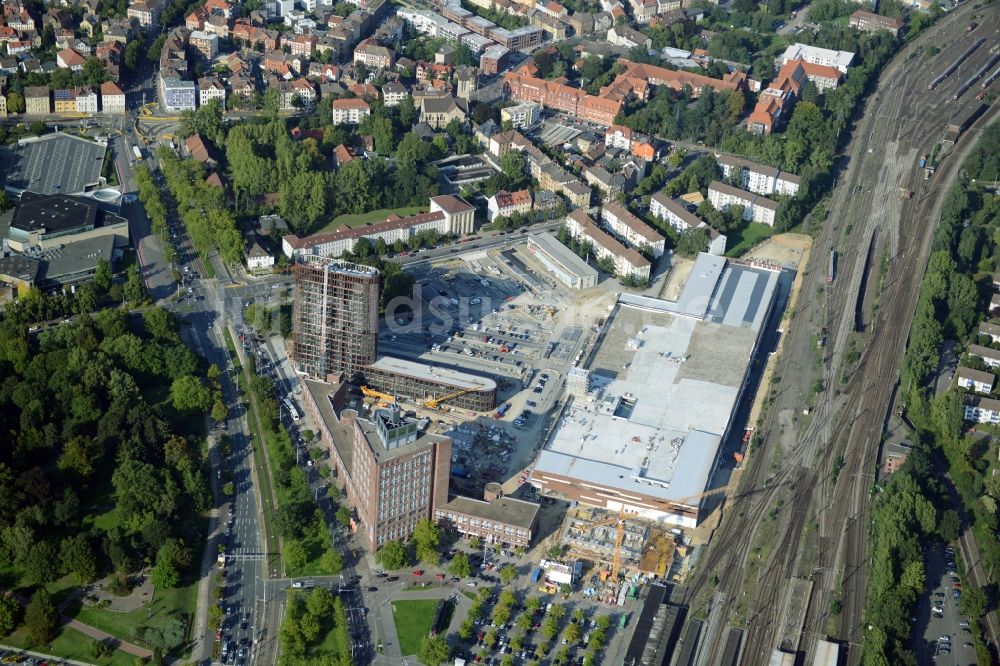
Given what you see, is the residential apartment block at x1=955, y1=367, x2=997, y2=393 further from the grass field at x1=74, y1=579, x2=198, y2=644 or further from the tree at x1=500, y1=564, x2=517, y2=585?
the grass field at x1=74, y1=579, x2=198, y2=644

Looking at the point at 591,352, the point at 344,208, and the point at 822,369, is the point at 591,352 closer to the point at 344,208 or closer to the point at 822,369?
the point at 822,369

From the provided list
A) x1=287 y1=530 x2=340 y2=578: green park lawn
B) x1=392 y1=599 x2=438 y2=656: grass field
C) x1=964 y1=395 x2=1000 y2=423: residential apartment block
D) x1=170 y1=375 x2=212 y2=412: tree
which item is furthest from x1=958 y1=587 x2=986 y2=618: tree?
x1=170 y1=375 x2=212 y2=412: tree

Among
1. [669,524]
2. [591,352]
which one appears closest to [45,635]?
[669,524]

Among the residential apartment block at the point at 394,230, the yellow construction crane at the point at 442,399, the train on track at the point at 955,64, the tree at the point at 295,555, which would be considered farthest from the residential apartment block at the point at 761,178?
the tree at the point at 295,555

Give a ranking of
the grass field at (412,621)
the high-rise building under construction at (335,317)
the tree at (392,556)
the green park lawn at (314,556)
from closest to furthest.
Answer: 1. the grass field at (412,621)
2. the green park lawn at (314,556)
3. the tree at (392,556)
4. the high-rise building under construction at (335,317)

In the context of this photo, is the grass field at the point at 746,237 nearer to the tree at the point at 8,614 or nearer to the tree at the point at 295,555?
the tree at the point at 295,555

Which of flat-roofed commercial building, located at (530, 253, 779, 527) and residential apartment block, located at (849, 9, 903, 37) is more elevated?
residential apartment block, located at (849, 9, 903, 37)
